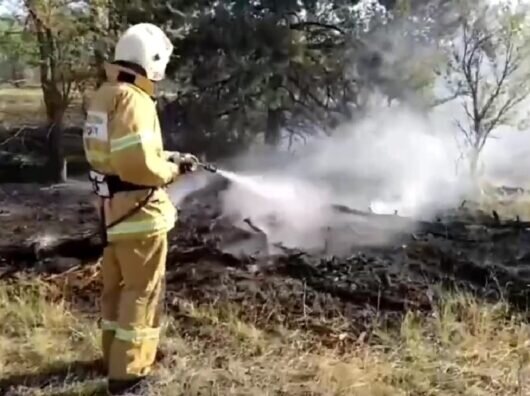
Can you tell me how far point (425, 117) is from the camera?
15773 millimetres

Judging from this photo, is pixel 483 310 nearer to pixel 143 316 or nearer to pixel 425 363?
pixel 425 363

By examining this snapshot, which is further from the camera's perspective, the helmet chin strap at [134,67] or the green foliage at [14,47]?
the green foliage at [14,47]

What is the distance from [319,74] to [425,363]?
1062 cm

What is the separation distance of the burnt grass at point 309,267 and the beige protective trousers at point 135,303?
112 centimetres

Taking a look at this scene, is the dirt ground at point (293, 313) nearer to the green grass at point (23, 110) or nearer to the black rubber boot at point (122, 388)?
the black rubber boot at point (122, 388)

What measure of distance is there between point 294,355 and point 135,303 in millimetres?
1008

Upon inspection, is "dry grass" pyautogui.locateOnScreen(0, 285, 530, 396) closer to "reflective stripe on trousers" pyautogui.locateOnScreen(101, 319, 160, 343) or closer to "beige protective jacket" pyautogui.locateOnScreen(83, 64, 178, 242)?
"reflective stripe on trousers" pyautogui.locateOnScreen(101, 319, 160, 343)

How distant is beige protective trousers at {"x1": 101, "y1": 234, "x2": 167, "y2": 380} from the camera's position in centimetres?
349

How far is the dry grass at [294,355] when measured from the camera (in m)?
3.62

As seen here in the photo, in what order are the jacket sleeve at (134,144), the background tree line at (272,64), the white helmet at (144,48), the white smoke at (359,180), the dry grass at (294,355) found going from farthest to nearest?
the background tree line at (272,64) < the white smoke at (359,180) < the dry grass at (294,355) < the white helmet at (144,48) < the jacket sleeve at (134,144)

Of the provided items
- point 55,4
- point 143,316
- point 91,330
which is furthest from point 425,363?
point 55,4

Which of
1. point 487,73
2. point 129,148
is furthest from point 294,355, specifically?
point 487,73

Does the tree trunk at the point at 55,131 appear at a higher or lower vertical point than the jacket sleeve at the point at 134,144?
lower

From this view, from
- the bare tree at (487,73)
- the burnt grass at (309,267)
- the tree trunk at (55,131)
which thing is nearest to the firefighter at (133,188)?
the burnt grass at (309,267)
